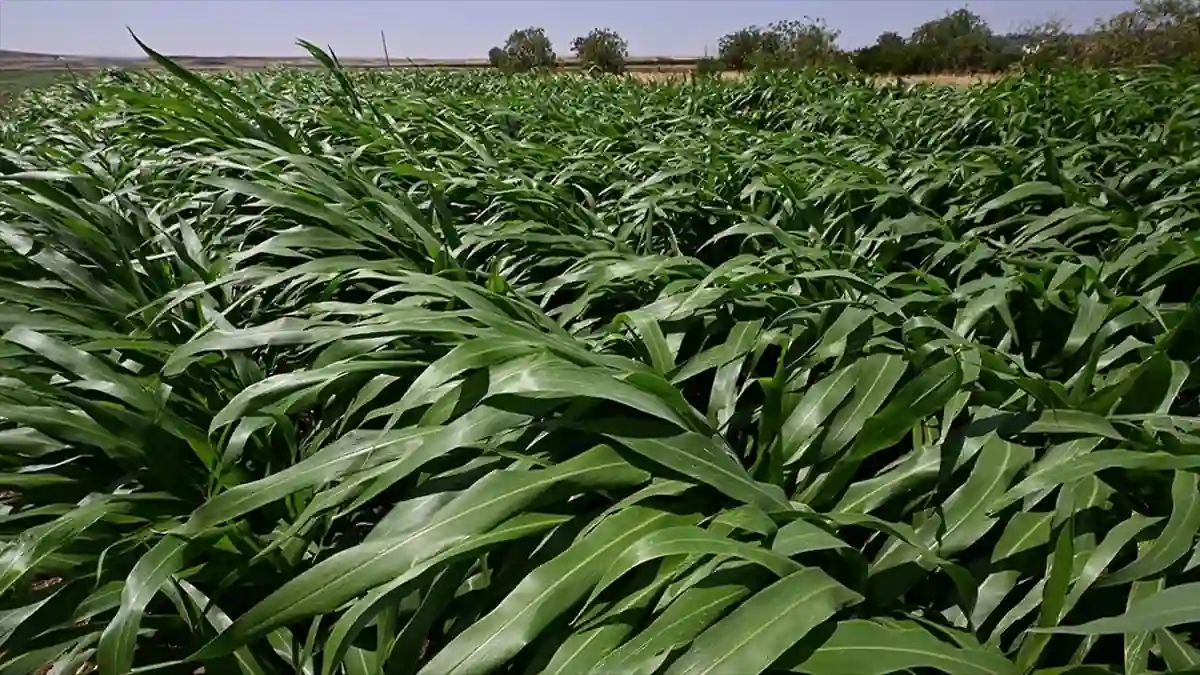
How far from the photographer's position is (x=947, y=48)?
19.0m

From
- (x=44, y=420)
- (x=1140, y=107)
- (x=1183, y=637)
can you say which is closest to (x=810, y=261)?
(x=1183, y=637)

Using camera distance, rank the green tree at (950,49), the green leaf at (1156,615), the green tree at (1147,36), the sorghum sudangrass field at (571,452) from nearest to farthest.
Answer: the green leaf at (1156,615) < the sorghum sudangrass field at (571,452) < the green tree at (1147,36) < the green tree at (950,49)

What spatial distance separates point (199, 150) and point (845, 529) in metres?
2.64

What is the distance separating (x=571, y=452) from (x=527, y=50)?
23.9 metres

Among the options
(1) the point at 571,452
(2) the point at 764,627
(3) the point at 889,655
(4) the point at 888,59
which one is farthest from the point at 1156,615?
(4) the point at 888,59

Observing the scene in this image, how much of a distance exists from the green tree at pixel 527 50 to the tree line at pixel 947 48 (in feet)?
0.09

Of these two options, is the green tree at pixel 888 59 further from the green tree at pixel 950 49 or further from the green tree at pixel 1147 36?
the green tree at pixel 1147 36

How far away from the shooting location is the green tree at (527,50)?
22312 millimetres

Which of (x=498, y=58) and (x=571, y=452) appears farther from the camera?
(x=498, y=58)

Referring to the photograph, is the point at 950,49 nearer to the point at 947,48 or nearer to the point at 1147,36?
the point at 947,48

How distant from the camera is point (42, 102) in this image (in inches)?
259

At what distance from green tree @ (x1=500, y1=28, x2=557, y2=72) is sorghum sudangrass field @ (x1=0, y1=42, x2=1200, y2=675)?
20.8m

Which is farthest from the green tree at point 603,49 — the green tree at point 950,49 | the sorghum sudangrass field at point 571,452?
the sorghum sudangrass field at point 571,452

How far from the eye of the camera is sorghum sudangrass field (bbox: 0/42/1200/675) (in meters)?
0.85
